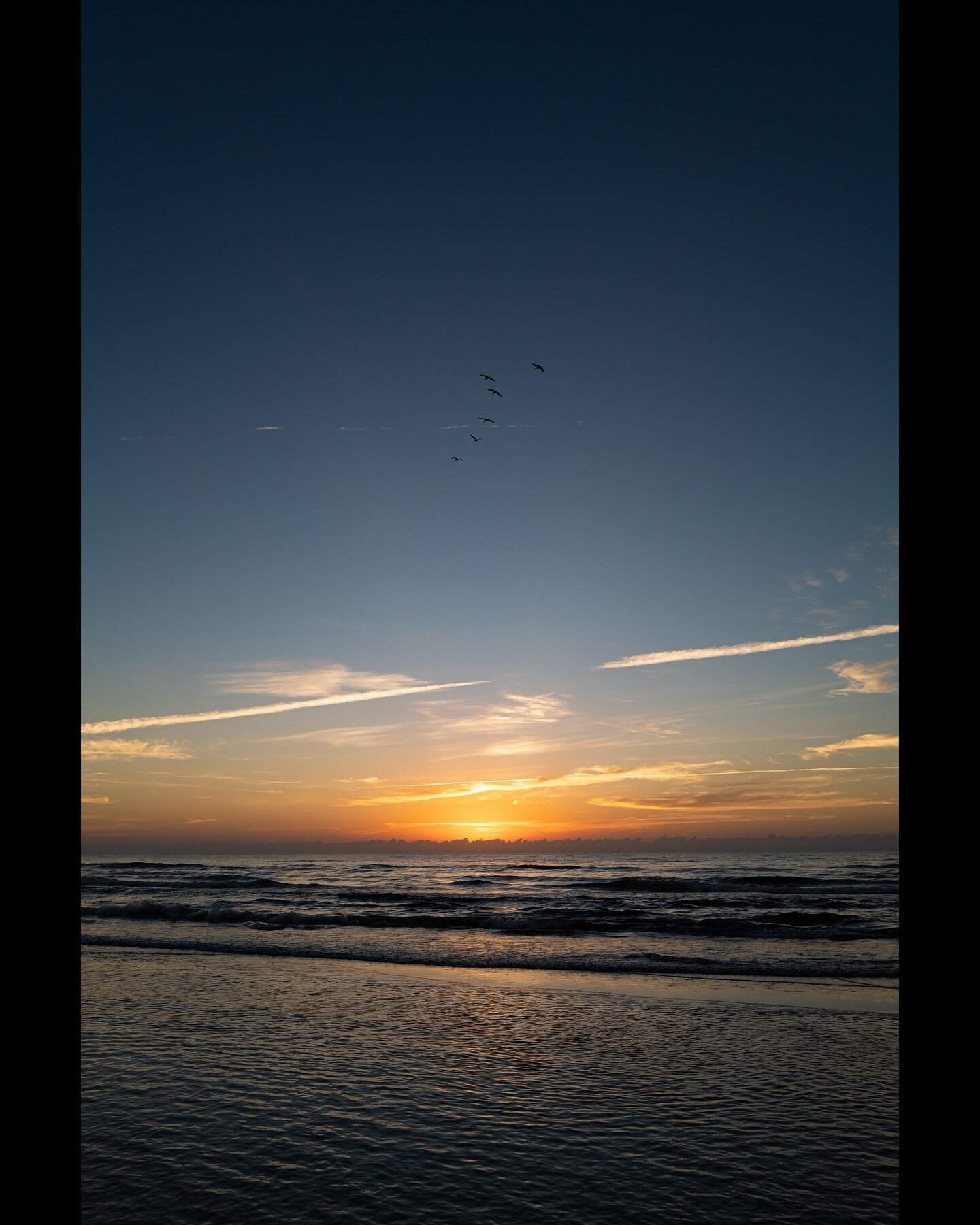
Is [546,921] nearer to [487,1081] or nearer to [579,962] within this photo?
[579,962]

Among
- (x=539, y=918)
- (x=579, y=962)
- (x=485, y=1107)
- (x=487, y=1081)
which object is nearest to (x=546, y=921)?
(x=539, y=918)

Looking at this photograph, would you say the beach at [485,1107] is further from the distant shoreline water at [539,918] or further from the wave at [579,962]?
the distant shoreline water at [539,918]

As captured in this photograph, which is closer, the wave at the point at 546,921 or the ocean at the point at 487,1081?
the ocean at the point at 487,1081

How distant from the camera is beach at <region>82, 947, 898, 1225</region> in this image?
5.69 metres

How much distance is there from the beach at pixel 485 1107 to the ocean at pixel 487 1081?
31mm

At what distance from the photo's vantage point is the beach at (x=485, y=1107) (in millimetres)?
5688

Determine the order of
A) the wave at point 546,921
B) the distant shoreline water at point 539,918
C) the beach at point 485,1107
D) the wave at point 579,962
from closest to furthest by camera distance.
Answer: the beach at point 485,1107 → the wave at point 579,962 → the distant shoreline water at point 539,918 → the wave at point 546,921

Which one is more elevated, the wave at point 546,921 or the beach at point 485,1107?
the beach at point 485,1107

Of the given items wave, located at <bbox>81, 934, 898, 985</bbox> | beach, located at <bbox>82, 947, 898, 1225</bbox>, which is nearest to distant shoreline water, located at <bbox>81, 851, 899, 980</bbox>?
wave, located at <bbox>81, 934, 898, 985</bbox>

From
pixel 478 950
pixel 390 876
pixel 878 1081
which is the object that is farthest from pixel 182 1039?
pixel 390 876

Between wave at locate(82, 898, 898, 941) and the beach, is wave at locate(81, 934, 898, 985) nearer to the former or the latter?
the beach

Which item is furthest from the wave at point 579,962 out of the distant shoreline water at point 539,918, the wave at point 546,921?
the wave at point 546,921
